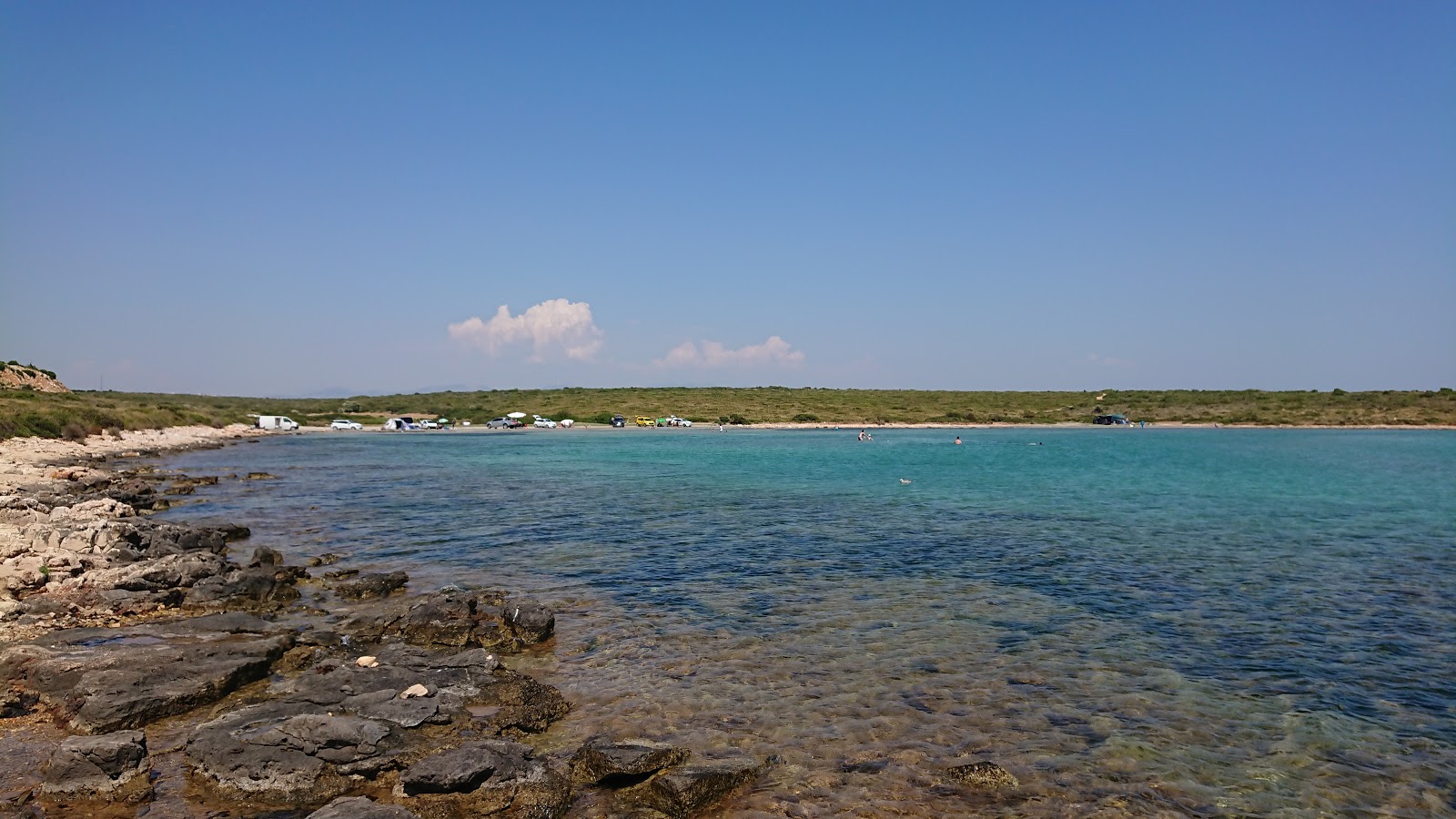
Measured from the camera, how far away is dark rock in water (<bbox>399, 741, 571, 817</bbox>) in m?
9.04

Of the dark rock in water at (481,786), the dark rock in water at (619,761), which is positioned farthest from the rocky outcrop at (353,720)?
the dark rock in water at (619,761)

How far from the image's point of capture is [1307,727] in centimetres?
1175

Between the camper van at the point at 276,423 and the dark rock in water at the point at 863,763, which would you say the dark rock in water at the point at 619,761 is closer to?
the dark rock in water at the point at 863,763

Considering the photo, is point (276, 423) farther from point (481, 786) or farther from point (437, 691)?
point (481, 786)

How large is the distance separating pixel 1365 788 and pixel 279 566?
78.6 ft

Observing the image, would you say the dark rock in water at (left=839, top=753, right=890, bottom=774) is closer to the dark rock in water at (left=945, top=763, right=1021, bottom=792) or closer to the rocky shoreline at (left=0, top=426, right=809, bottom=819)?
the dark rock in water at (left=945, top=763, right=1021, bottom=792)

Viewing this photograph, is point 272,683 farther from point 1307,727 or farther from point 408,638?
point 1307,727

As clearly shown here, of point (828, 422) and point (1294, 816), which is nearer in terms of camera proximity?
point (1294, 816)

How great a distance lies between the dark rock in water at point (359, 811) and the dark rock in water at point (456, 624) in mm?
6617

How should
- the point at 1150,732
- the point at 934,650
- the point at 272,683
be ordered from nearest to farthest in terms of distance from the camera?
the point at 1150,732 → the point at 272,683 → the point at 934,650

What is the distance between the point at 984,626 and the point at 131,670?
15.4 m

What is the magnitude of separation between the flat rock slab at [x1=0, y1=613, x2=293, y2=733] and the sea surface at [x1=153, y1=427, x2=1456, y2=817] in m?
4.86

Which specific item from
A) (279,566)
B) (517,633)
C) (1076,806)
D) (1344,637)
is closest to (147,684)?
(517,633)

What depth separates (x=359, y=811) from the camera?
330 inches
